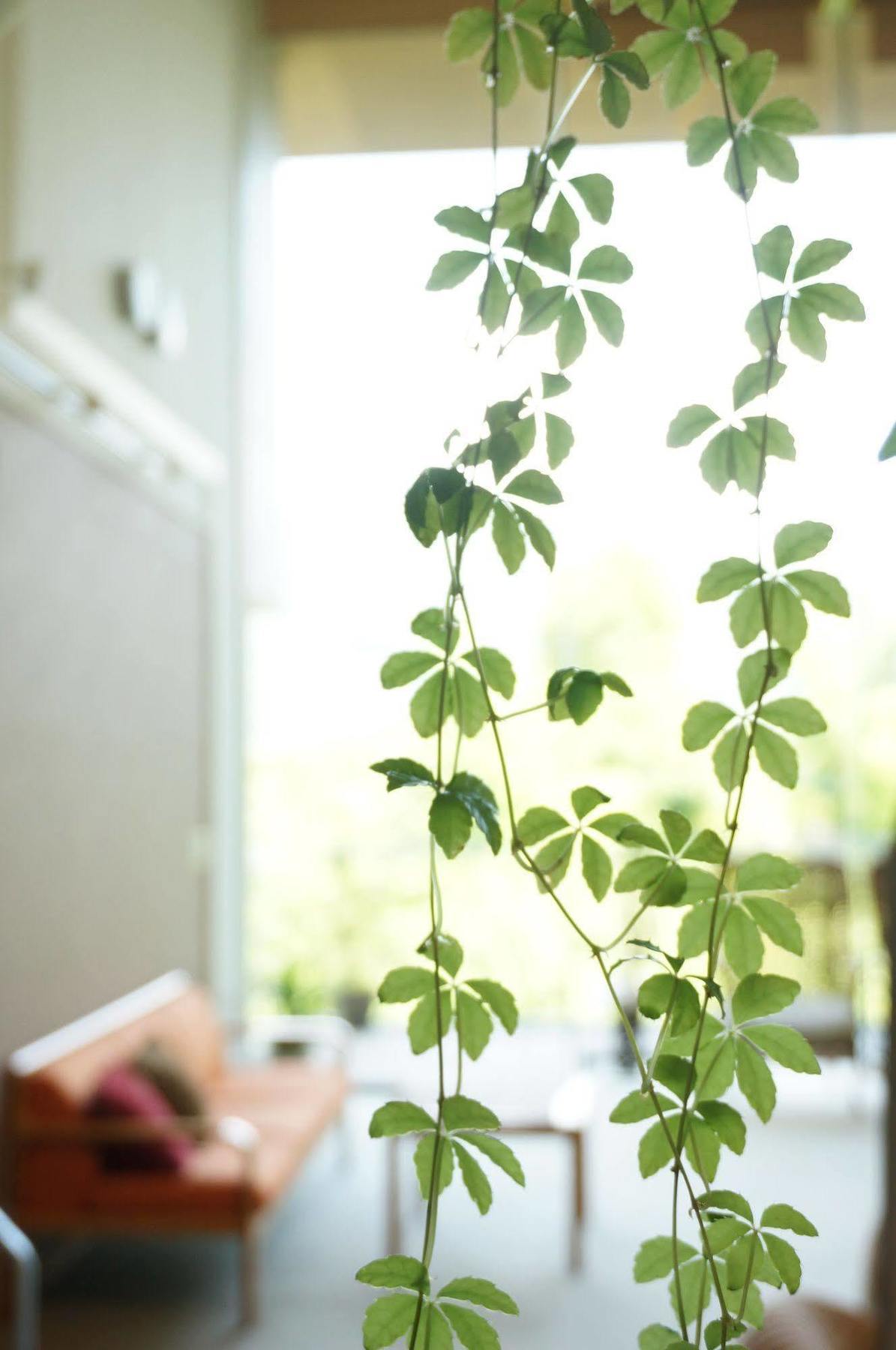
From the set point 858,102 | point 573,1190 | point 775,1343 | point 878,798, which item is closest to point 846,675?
point 878,798

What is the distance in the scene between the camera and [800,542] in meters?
0.68

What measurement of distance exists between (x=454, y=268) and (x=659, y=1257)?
1.72 feet

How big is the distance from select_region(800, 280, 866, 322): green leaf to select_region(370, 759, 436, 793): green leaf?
0.30 meters

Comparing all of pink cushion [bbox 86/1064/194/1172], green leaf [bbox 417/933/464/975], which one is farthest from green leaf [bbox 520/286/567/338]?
pink cushion [bbox 86/1064/194/1172]

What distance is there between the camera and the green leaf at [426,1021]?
2.29 feet

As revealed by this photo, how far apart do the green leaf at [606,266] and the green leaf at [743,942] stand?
33cm

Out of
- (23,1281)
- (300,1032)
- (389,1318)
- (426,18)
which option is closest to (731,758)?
(389,1318)

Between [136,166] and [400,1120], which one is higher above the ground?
[136,166]

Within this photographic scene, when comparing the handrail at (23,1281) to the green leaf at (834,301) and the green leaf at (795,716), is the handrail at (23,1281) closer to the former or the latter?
the green leaf at (795,716)

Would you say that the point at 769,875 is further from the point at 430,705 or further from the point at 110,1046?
the point at 110,1046

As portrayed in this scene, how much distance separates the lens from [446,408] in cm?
83

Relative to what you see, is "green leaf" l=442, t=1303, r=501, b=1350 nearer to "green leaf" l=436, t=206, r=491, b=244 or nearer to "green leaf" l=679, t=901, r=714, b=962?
"green leaf" l=679, t=901, r=714, b=962

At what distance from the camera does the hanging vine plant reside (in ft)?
2.18

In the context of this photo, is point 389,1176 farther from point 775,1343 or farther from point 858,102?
point 858,102
